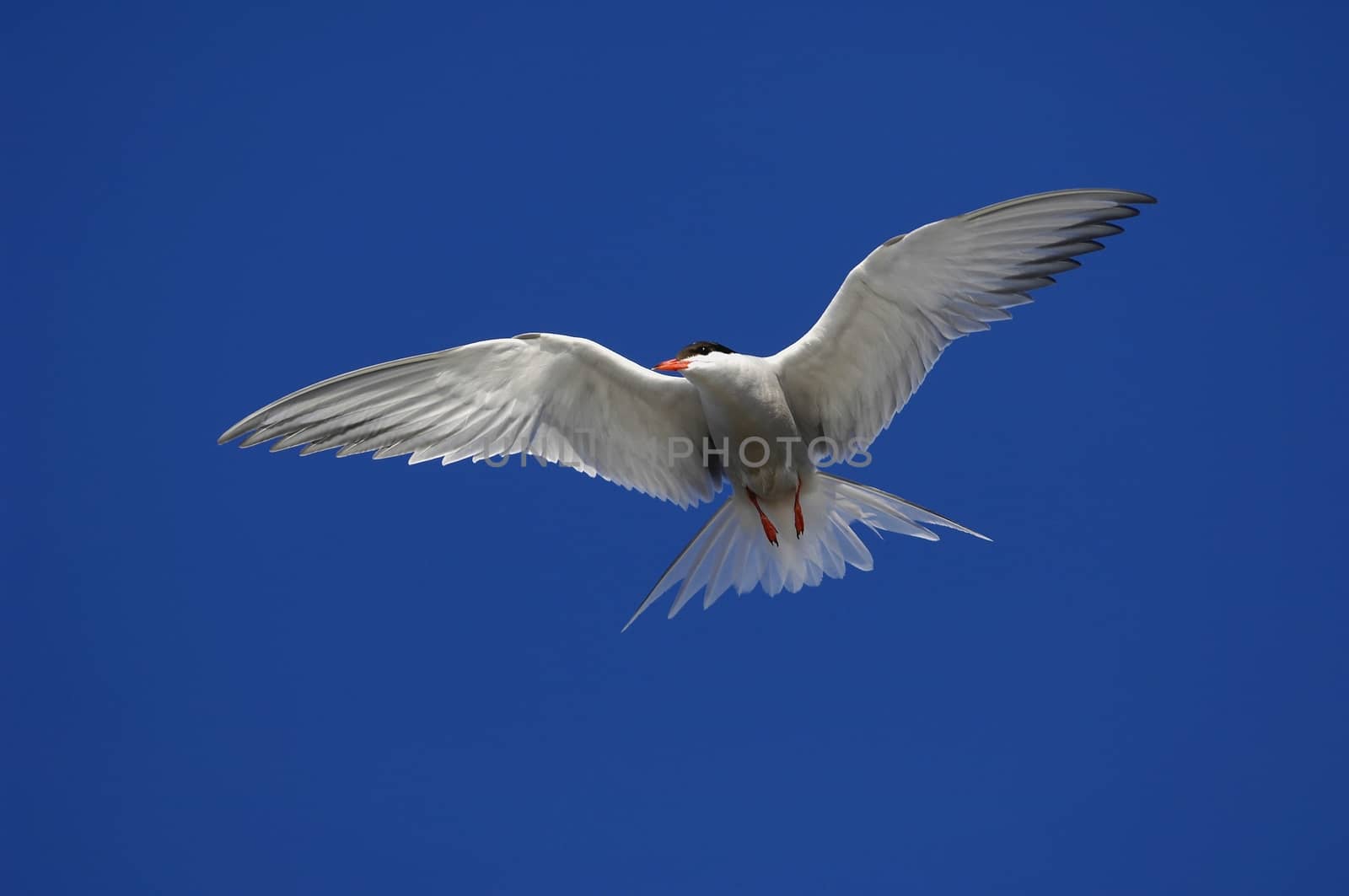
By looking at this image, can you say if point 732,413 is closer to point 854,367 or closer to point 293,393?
point 854,367

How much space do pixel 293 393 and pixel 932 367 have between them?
275 cm

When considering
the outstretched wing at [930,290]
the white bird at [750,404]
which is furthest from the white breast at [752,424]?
the outstretched wing at [930,290]

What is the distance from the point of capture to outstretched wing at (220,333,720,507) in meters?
5.58

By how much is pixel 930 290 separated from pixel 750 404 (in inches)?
35.9

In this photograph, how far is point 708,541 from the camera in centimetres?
605

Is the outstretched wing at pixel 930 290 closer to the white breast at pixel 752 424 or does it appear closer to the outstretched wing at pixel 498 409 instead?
the white breast at pixel 752 424

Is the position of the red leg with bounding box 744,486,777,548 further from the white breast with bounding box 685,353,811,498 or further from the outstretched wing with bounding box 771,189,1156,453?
the outstretched wing with bounding box 771,189,1156,453

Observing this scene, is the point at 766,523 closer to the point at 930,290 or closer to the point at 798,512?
the point at 798,512

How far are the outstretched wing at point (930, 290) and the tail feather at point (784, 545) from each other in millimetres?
430

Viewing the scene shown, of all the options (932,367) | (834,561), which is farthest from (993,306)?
(834,561)

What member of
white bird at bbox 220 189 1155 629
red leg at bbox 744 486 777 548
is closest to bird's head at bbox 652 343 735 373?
white bird at bbox 220 189 1155 629

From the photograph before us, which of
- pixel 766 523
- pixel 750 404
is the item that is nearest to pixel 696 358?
pixel 750 404

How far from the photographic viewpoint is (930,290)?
5.59 meters

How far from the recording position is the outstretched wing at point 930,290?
5445 millimetres
